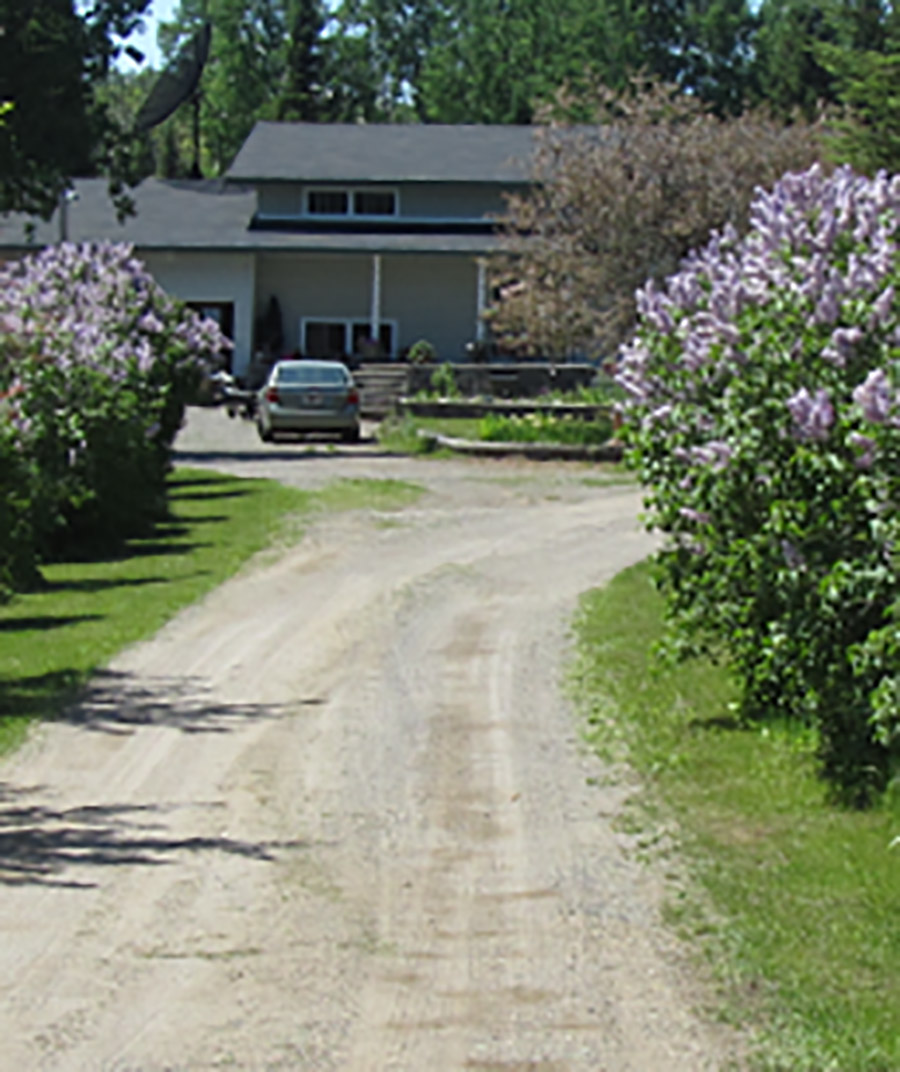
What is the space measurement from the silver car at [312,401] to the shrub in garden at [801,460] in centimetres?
2385

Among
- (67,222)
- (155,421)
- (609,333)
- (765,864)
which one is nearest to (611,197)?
(609,333)

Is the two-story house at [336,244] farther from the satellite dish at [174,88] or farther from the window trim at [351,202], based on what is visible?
the satellite dish at [174,88]

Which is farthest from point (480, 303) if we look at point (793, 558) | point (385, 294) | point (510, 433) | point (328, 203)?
point (793, 558)

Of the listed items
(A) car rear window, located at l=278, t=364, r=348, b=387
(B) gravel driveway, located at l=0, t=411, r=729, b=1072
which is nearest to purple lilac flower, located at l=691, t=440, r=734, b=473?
(B) gravel driveway, located at l=0, t=411, r=729, b=1072

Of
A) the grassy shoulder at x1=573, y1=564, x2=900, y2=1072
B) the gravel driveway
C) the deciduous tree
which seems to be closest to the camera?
the gravel driveway

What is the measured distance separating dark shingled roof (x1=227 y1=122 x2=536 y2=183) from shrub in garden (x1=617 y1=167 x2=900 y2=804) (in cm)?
3816

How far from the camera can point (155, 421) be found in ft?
70.7

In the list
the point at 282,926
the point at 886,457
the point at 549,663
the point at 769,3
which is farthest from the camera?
the point at 769,3

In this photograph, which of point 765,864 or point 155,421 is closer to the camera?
point 765,864

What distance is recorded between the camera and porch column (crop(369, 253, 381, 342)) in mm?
47531

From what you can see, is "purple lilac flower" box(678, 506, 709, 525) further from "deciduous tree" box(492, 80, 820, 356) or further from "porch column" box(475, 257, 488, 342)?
"porch column" box(475, 257, 488, 342)

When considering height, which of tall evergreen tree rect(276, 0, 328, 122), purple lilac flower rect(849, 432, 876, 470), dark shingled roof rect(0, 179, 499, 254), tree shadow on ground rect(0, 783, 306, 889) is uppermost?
tall evergreen tree rect(276, 0, 328, 122)

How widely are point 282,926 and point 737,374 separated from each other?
4020 millimetres

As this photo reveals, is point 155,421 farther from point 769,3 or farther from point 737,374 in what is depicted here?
point 769,3
